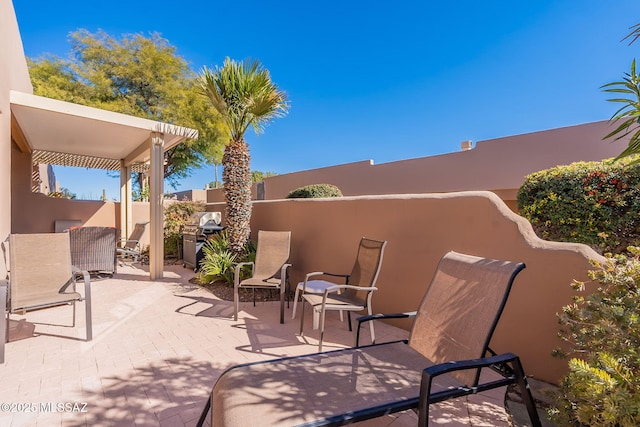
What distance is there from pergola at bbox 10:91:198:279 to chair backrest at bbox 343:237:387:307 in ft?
17.1

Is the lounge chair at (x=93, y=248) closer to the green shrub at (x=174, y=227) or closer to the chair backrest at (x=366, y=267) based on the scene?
the green shrub at (x=174, y=227)

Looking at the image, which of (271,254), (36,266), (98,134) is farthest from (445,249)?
(98,134)

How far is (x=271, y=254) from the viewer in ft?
18.5

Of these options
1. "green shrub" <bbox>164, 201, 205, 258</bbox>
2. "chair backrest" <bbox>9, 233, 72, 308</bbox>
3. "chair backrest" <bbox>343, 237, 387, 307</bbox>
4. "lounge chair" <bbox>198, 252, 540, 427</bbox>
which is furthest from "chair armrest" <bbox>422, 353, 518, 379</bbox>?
"green shrub" <bbox>164, 201, 205, 258</bbox>

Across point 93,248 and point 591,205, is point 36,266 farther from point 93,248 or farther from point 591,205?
point 591,205

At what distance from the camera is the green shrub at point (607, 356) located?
1377 millimetres

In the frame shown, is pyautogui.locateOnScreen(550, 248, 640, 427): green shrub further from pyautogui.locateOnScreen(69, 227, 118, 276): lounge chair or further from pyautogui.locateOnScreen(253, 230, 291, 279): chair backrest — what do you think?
pyautogui.locateOnScreen(69, 227, 118, 276): lounge chair

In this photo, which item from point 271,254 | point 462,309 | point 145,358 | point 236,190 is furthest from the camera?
point 236,190

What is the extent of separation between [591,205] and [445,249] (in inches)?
61.6

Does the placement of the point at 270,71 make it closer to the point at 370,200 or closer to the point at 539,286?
the point at 370,200

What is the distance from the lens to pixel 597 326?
1896 millimetres

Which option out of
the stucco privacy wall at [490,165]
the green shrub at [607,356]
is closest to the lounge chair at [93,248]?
the green shrub at [607,356]

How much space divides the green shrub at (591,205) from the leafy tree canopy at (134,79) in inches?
636

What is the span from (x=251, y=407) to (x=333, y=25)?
16.3 m
